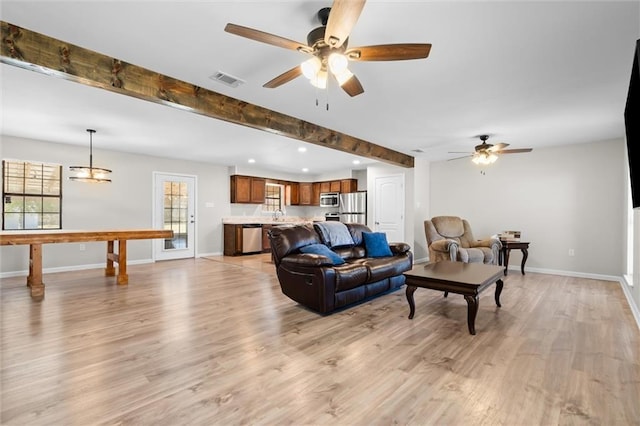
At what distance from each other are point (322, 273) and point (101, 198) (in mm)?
5307

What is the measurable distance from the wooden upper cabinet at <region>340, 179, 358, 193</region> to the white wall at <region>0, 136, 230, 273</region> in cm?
373

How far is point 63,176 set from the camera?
5.52 metres

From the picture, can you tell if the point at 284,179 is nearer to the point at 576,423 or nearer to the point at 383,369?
the point at 383,369

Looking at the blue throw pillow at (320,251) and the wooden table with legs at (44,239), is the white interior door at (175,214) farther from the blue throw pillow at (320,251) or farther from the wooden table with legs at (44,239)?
the blue throw pillow at (320,251)

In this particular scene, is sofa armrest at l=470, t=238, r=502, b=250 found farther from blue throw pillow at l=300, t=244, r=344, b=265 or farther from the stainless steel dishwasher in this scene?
the stainless steel dishwasher

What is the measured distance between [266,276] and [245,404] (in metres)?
3.53

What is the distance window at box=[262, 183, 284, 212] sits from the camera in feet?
29.7

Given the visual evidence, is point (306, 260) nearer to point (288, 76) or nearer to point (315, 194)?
point (288, 76)

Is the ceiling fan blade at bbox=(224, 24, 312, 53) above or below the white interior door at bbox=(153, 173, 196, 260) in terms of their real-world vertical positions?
above

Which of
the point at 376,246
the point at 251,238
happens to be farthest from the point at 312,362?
the point at 251,238

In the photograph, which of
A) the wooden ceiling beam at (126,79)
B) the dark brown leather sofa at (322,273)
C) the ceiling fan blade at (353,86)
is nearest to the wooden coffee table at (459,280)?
the dark brown leather sofa at (322,273)

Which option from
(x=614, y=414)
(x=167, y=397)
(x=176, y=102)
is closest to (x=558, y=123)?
(x=614, y=414)

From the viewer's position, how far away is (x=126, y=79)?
8.64 ft

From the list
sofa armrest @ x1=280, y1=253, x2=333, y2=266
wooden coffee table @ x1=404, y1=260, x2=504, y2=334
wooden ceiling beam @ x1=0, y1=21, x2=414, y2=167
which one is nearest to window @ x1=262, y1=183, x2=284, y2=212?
wooden ceiling beam @ x1=0, y1=21, x2=414, y2=167
